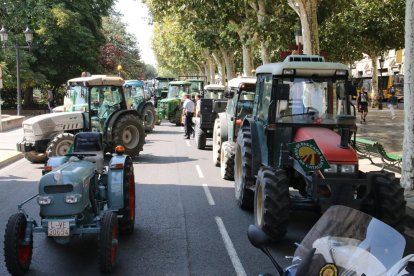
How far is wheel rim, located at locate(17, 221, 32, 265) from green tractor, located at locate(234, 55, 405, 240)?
112 inches

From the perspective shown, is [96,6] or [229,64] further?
[229,64]

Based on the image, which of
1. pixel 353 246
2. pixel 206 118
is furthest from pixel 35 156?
pixel 353 246

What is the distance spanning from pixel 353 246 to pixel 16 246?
377cm

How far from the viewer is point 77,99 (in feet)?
49.5

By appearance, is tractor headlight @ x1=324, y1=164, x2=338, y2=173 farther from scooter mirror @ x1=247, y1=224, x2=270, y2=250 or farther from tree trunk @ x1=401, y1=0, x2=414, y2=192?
tree trunk @ x1=401, y1=0, x2=414, y2=192

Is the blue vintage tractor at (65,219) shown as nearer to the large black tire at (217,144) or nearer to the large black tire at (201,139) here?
the large black tire at (217,144)

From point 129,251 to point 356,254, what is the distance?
4112 mm

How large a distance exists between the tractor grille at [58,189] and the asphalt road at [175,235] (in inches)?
36.7

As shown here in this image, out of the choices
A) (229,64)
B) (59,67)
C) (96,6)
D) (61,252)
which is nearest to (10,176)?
(61,252)

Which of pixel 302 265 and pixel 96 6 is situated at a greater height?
pixel 96 6

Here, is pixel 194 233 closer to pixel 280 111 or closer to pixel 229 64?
pixel 280 111

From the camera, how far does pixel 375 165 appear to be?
13.6 metres

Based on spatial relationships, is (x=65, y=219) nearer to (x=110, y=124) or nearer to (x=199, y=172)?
(x=199, y=172)

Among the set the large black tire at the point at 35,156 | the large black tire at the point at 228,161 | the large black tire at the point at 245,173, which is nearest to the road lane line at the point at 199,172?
the large black tire at the point at 228,161
